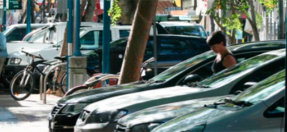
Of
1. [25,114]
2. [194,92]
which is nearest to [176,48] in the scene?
[25,114]

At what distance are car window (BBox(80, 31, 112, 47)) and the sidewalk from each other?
243cm

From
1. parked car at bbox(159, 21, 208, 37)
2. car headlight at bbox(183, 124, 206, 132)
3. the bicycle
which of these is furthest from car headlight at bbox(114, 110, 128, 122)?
parked car at bbox(159, 21, 208, 37)

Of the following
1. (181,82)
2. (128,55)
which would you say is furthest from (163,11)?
(181,82)

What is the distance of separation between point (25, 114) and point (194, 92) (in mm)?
6444

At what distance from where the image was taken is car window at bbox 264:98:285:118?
6.22 meters

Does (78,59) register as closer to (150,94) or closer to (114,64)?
(114,64)

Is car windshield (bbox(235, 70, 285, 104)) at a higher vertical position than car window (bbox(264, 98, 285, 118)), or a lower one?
higher

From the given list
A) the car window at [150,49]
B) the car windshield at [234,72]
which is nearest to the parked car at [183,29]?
the car window at [150,49]

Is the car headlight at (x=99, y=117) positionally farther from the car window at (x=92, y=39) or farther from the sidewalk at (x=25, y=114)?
the car window at (x=92, y=39)

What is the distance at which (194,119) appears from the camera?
6.58m

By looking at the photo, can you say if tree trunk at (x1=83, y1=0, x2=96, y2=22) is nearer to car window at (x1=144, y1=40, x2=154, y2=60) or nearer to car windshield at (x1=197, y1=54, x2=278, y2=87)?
car window at (x1=144, y1=40, x2=154, y2=60)

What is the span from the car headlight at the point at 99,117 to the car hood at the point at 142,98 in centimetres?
6

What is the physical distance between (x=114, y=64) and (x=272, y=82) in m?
12.2

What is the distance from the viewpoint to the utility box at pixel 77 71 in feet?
54.2
